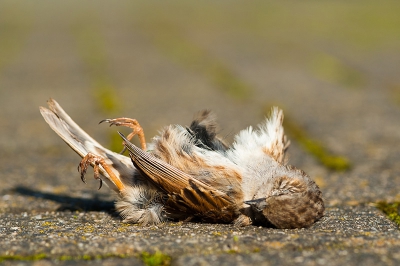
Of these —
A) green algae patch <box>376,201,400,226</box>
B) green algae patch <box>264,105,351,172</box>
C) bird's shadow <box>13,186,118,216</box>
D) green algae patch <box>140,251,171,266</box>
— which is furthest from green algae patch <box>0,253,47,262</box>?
green algae patch <box>264,105,351,172</box>

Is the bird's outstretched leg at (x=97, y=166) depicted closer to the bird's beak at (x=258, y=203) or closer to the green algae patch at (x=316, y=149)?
the bird's beak at (x=258, y=203)

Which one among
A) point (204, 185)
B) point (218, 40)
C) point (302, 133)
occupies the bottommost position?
point (204, 185)

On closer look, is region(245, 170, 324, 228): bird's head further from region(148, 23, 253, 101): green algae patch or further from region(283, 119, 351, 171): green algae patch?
region(148, 23, 253, 101): green algae patch

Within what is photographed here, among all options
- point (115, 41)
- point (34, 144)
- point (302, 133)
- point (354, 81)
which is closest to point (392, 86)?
point (354, 81)

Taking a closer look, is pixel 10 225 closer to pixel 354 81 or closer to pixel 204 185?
pixel 204 185

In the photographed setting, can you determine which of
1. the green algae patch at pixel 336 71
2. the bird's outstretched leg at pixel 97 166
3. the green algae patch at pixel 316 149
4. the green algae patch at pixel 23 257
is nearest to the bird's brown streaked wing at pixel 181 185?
the bird's outstretched leg at pixel 97 166

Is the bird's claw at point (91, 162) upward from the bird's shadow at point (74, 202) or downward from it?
upward

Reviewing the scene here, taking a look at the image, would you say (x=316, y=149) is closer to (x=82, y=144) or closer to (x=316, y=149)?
(x=316, y=149)
